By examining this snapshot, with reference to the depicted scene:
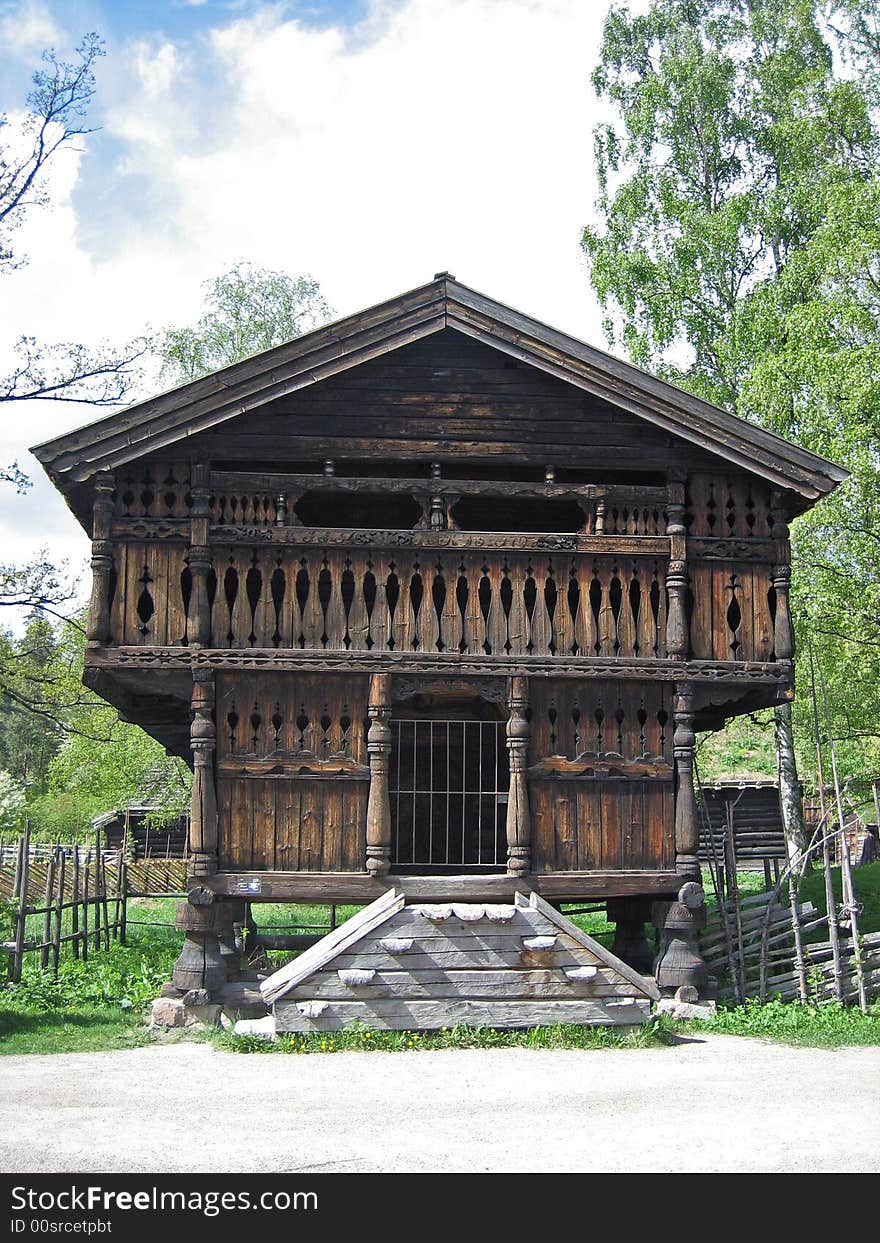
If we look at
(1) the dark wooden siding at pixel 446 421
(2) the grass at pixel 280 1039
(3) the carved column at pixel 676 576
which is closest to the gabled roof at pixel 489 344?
(1) the dark wooden siding at pixel 446 421

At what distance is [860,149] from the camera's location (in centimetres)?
2703

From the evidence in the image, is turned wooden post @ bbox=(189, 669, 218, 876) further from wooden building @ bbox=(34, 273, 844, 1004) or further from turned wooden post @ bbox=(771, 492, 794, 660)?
turned wooden post @ bbox=(771, 492, 794, 660)

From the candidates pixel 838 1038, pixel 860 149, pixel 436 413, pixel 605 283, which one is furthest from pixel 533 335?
pixel 860 149

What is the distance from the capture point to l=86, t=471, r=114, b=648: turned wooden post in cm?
1492

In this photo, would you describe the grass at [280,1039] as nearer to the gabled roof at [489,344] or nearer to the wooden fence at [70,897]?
the wooden fence at [70,897]

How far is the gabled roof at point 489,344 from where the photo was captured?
15.1 meters

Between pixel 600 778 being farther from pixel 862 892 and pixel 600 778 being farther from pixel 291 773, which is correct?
pixel 862 892

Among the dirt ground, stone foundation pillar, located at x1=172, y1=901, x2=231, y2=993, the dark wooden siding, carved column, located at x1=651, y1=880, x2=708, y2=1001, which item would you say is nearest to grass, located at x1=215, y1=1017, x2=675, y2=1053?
the dirt ground

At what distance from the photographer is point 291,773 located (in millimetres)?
15094

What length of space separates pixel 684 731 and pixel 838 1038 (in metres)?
3.84

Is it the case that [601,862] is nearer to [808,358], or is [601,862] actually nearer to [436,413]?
[436,413]

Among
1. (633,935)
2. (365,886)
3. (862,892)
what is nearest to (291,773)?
(365,886)

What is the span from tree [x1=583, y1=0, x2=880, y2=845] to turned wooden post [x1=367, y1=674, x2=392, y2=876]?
999cm

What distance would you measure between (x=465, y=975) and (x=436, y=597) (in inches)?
189
